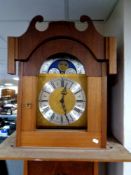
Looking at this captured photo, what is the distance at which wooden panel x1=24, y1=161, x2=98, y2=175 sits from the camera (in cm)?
115

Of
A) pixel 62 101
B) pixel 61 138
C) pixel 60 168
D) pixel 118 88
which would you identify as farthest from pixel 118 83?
pixel 60 168

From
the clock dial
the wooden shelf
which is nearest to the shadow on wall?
the wooden shelf

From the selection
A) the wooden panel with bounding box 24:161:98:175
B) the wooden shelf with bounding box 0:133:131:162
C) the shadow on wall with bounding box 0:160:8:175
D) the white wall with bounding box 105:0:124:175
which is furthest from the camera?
the shadow on wall with bounding box 0:160:8:175

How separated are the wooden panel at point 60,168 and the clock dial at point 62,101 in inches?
7.9

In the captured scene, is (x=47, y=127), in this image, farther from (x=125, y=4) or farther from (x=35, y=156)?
(x=125, y=4)

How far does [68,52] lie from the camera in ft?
3.96

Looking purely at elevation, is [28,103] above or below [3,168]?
above

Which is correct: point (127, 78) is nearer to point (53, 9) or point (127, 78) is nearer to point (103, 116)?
point (103, 116)

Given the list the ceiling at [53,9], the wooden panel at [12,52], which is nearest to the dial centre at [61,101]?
the wooden panel at [12,52]

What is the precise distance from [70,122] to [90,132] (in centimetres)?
11

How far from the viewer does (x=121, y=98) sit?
128 cm

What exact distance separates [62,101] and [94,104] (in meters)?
0.16

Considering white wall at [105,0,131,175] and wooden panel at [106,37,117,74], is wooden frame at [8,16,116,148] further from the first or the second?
white wall at [105,0,131,175]

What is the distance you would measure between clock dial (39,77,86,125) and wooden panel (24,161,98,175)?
0.20 meters
